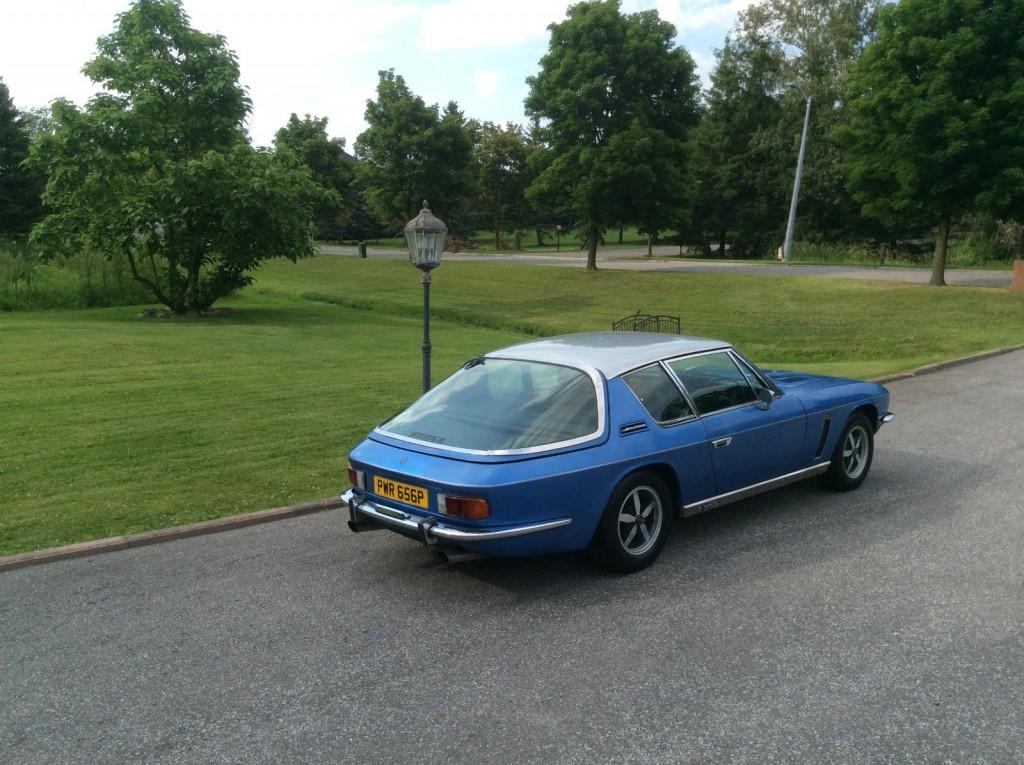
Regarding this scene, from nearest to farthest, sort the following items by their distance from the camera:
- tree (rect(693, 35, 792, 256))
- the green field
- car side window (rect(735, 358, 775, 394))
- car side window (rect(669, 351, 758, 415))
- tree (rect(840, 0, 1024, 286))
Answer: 1. car side window (rect(669, 351, 758, 415))
2. car side window (rect(735, 358, 775, 394))
3. the green field
4. tree (rect(840, 0, 1024, 286))
5. tree (rect(693, 35, 792, 256))

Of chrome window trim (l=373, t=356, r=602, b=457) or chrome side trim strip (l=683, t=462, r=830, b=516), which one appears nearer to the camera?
chrome window trim (l=373, t=356, r=602, b=457)

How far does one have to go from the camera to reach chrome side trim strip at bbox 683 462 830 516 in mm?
5648

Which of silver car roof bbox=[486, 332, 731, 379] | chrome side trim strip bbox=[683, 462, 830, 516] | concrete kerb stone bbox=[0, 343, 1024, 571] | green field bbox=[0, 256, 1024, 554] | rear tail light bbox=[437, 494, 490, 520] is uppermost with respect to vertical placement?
silver car roof bbox=[486, 332, 731, 379]

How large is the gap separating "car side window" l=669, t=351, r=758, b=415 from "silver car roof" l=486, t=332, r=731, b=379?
0.09 meters

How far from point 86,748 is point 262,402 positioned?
26.1 ft

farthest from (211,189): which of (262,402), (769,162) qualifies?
(769,162)

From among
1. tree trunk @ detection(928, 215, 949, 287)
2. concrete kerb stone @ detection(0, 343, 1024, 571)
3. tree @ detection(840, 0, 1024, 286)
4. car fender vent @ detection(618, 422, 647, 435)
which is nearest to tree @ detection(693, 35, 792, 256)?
tree trunk @ detection(928, 215, 949, 287)

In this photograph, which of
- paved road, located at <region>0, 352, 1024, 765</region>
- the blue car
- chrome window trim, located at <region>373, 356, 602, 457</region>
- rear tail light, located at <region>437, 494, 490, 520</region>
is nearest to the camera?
paved road, located at <region>0, 352, 1024, 765</region>

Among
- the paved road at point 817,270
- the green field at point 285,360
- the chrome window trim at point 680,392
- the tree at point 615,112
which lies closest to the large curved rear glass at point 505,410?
the chrome window trim at point 680,392

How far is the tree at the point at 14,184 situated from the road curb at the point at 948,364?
48134 millimetres

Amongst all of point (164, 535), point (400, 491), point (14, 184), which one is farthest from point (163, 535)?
point (14, 184)

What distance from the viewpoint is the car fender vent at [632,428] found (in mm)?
5215

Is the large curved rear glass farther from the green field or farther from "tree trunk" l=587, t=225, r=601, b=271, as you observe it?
"tree trunk" l=587, t=225, r=601, b=271

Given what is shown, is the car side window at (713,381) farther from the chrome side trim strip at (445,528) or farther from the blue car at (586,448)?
the chrome side trim strip at (445,528)
